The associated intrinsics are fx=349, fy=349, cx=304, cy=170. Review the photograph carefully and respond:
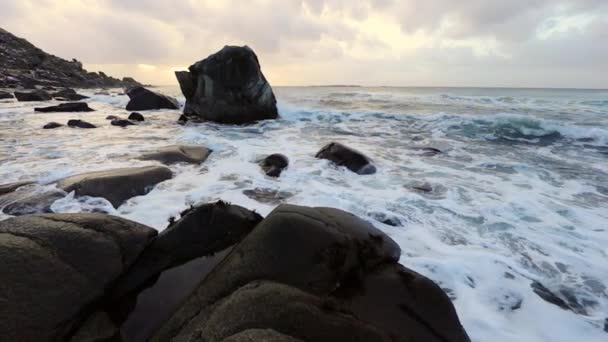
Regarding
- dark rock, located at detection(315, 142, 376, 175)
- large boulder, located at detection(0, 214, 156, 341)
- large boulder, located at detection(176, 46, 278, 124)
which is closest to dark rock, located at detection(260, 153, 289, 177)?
dark rock, located at detection(315, 142, 376, 175)

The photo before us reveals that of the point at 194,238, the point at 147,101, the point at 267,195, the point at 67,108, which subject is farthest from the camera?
the point at 147,101

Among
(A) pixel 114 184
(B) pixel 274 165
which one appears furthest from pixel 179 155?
(A) pixel 114 184

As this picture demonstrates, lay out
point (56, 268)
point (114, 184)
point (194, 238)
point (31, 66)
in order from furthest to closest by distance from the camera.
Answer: point (31, 66), point (114, 184), point (194, 238), point (56, 268)

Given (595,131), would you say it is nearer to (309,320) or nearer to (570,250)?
(570,250)

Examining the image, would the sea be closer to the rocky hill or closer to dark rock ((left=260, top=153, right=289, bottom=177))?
dark rock ((left=260, top=153, right=289, bottom=177))

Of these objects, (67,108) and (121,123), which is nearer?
(121,123)

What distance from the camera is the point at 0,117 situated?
47.6 feet

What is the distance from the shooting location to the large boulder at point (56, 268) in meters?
2.28

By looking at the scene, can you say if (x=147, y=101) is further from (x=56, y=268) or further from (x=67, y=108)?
(x=56, y=268)

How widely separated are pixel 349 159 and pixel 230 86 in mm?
9609

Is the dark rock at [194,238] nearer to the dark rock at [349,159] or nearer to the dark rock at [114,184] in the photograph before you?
the dark rock at [114,184]

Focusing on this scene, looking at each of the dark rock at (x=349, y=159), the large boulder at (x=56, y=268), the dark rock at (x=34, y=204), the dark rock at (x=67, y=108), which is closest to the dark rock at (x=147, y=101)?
the dark rock at (x=67, y=108)

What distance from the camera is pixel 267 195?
5895mm

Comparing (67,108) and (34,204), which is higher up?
(67,108)
